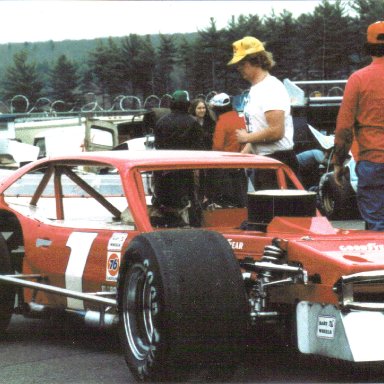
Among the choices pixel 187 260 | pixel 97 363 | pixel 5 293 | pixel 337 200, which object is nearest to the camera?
pixel 187 260

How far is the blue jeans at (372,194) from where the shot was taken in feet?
22.3

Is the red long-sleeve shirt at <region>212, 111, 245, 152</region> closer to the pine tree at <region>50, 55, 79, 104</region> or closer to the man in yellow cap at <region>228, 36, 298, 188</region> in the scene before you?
the man in yellow cap at <region>228, 36, 298, 188</region>

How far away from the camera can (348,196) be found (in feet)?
53.7

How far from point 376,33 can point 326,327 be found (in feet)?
8.13

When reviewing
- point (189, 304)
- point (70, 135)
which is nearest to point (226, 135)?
point (189, 304)

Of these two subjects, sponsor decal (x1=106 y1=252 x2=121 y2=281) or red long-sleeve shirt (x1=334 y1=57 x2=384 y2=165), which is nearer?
sponsor decal (x1=106 y1=252 x2=121 y2=281)

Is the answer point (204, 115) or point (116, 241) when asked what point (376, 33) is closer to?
point (116, 241)

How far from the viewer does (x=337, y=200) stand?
1634 centimetres

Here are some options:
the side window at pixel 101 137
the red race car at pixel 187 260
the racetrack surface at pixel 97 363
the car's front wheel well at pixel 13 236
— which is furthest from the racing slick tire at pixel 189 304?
the side window at pixel 101 137

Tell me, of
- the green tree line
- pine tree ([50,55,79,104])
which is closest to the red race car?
the green tree line

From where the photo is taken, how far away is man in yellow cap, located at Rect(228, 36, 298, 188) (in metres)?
7.85

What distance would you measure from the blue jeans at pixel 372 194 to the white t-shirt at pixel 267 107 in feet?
3.77

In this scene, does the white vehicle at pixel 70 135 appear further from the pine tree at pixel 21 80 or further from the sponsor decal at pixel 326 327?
the pine tree at pixel 21 80

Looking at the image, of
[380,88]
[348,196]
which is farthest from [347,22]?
[380,88]
